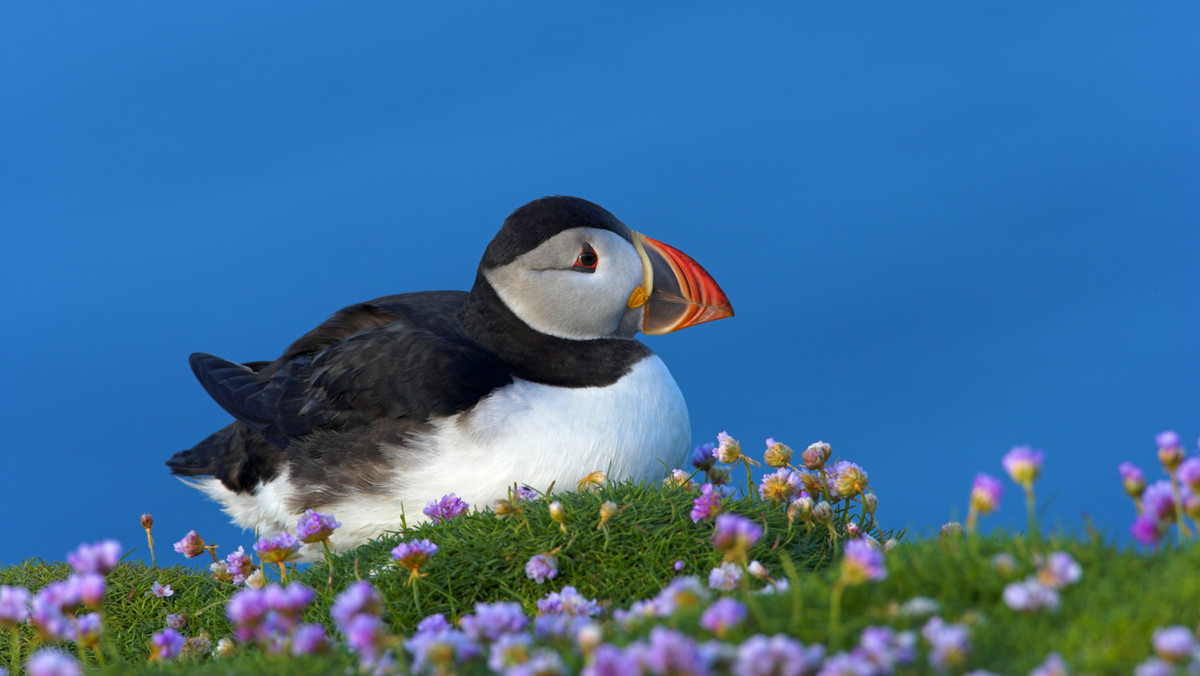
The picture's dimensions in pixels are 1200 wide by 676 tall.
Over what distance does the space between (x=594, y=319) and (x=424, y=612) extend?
206cm

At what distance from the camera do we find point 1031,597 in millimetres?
2266

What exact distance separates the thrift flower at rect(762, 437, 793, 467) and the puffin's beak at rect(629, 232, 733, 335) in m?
1.28

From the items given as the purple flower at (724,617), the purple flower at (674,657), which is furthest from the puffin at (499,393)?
the purple flower at (674,657)

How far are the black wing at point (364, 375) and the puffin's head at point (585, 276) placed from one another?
1.33 feet

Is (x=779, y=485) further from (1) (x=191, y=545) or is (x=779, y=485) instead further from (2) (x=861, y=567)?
(1) (x=191, y=545)

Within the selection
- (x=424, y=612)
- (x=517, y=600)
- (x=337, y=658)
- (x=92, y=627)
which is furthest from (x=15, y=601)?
(x=517, y=600)

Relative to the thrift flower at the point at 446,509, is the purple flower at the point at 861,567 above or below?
below

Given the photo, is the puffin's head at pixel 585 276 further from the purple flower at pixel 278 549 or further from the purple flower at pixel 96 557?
the purple flower at pixel 96 557

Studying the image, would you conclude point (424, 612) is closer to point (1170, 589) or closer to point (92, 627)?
point (92, 627)

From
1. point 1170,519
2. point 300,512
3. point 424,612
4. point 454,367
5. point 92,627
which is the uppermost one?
point 454,367

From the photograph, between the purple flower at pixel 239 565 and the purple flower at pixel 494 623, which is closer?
the purple flower at pixel 494 623

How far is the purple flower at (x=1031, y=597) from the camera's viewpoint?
7.34 feet

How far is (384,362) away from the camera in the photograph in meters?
5.43

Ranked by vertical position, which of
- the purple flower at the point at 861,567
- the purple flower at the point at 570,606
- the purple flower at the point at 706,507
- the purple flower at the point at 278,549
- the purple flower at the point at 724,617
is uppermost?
the purple flower at the point at 706,507
